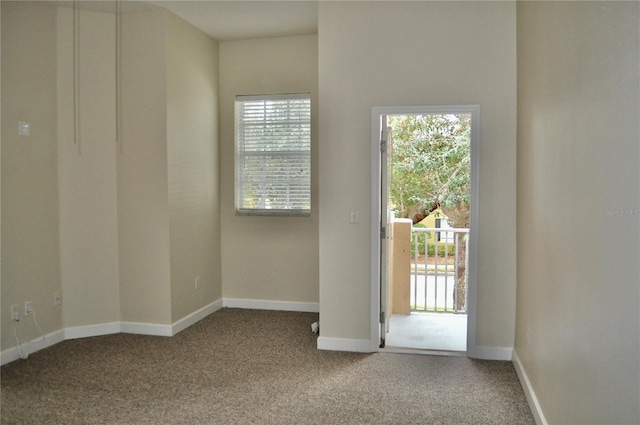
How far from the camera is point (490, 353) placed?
12.2ft

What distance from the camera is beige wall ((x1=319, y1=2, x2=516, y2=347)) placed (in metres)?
3.61

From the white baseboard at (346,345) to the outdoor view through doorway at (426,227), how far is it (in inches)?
6.1

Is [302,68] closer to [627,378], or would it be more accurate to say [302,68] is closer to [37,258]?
[37,258]

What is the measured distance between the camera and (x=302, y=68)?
16.3 feet

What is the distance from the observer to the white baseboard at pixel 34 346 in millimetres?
3559

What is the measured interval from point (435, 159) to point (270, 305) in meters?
3.02

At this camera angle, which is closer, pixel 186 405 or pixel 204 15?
pixel 186 405

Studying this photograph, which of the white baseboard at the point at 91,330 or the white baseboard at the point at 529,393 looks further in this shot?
the white baseboard at the point at 91,330

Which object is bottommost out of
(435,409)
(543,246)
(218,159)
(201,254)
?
(435,409)

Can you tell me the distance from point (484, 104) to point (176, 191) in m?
2.61

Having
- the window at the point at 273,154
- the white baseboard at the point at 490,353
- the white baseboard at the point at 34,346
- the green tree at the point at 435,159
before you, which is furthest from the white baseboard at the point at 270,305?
the green tree at the point at 435,159

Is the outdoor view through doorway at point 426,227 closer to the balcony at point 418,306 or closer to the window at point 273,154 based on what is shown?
the balcony at point 418,306

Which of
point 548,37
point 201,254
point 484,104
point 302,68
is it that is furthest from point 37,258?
point 548,37

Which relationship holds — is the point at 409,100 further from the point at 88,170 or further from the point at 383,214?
the point at 88,170
